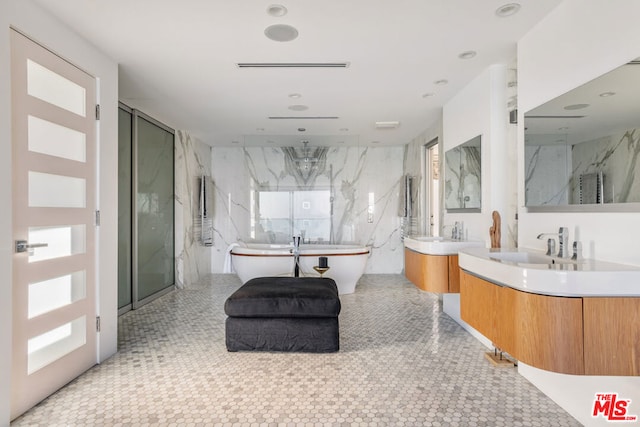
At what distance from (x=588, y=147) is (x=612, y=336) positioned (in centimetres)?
103

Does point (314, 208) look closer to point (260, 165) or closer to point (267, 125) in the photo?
point (260, 165)

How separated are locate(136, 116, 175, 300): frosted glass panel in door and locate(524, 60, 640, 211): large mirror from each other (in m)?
4.21

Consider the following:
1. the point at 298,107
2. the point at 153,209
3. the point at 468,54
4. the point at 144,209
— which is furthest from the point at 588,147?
the point at 153,209

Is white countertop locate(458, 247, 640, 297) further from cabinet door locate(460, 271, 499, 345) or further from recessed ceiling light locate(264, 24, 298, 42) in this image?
recessed ceiling light locate(264, 24, 298, 42)

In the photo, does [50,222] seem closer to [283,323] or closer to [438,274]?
[283,323]

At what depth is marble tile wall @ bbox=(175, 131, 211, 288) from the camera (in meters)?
5.44

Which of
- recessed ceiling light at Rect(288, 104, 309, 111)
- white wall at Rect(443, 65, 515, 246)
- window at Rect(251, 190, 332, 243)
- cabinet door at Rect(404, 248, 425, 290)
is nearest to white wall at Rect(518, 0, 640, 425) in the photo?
white wall at Rect(443, 65, 515, 246)

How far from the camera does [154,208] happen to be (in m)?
4.73

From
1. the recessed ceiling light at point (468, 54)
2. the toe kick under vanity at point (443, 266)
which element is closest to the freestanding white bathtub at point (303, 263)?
the toe kick under vanity at point (443, 266)

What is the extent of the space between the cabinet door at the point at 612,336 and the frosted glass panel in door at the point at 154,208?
4.43 meters

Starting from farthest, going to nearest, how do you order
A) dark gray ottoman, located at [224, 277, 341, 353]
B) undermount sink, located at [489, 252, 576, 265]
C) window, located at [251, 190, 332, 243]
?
window, located at [251, 190, 332, 243] < dark gray ottoman, located at [224, 277, 341, 353] < undermount sink, located at [489, 252, 576, 265]

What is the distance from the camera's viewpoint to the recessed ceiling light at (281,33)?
2418 millimetres

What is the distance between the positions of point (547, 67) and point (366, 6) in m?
1.25

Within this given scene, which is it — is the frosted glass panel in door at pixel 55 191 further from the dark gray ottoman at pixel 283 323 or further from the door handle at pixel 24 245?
the dark gray ottoman at pixel 283 323
